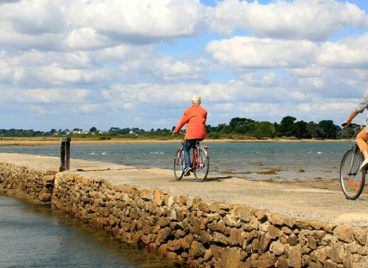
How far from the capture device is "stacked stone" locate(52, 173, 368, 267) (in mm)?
7348

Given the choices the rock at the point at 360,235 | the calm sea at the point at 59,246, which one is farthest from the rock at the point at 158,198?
the rock at the point at 360,235

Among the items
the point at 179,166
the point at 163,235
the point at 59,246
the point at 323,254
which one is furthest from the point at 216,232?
the point at 179,166

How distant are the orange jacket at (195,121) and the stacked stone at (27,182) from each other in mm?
6789

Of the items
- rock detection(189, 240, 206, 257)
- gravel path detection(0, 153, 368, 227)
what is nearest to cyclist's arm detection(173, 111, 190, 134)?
gravel path detection(0, 153, 368, 227)

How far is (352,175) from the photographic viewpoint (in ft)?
34.0

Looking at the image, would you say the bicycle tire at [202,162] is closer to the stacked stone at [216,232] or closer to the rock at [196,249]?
the stacked stone at [216,232]

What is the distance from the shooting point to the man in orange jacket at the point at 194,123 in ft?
46.8

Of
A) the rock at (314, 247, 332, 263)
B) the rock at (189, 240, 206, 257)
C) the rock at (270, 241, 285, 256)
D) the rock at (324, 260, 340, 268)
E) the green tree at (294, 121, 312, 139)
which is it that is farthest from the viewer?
the green tree at (294, 121, 312, 139)

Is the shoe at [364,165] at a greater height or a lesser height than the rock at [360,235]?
greater

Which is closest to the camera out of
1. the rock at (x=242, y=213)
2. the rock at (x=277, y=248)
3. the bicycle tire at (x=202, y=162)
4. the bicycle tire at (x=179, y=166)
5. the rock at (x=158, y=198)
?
the rock at (x=277, y=248)

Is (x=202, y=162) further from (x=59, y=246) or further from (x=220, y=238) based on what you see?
(x=220, y=238)

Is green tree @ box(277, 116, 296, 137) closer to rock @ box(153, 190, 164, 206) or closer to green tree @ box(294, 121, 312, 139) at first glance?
green tree @ box(294, 121, 312, 139)

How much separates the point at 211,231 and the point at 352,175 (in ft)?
8.86

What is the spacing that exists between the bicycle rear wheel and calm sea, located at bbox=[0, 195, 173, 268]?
11.4 feet
